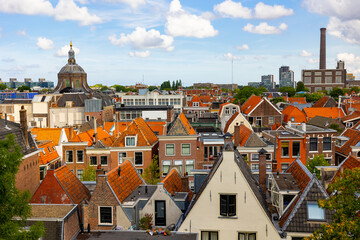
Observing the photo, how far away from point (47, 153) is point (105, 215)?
1010 inches

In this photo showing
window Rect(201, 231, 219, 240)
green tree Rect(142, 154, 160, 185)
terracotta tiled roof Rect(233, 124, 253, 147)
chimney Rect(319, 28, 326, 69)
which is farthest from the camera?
chimney Rect(319, 28, 326, 69)

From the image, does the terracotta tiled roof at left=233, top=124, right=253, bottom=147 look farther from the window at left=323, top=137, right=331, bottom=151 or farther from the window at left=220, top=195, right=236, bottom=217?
the window at left=220, top=195, right=236, bottom=217

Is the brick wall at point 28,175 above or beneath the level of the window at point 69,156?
above

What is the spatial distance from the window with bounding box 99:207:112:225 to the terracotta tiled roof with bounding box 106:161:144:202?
1.11m

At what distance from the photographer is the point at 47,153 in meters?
45.6

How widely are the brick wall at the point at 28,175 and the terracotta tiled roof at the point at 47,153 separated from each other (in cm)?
1294

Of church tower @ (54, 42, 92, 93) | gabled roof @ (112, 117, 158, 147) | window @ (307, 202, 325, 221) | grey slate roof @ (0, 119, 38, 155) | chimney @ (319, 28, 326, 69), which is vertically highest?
chimney @ (319, 28, 326, 69)

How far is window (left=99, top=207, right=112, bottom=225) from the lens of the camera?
76.6 ft

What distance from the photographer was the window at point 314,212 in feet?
62.2

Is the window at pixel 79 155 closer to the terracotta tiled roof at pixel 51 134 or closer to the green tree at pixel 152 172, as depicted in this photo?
the terracotta tiled roof at pixel 51 134

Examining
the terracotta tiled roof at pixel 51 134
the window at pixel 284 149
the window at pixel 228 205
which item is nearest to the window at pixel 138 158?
the terracotta tiled roof at pixel 51 134

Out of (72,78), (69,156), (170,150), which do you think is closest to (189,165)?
(170,150)

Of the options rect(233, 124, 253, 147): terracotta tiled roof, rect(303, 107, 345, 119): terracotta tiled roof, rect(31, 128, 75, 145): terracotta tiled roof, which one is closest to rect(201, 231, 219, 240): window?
rect(233, 124, 253, 147): terracotta tiled roof

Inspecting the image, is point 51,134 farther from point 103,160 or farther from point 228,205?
point 228,205
